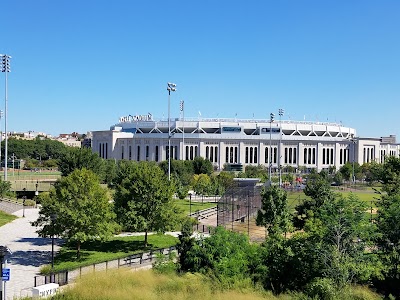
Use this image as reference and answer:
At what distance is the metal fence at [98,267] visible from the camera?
2298cm

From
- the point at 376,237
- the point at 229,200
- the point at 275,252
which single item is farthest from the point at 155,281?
the point at 229,200

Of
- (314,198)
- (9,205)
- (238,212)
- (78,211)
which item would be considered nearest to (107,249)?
(78,211)

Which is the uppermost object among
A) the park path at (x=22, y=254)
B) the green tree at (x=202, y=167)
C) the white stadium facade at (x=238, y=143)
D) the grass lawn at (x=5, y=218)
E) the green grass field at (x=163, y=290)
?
the white stadium facade at (x=238, y=143)

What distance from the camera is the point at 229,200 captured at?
42719 mm

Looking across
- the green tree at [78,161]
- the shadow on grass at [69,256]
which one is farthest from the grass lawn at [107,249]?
the green tree at [78,161]

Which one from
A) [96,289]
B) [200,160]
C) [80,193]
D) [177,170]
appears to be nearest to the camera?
[96,289]

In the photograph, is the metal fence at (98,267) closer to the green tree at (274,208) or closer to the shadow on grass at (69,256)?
the shadow on grass at (69,256)

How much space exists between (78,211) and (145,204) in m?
5.41

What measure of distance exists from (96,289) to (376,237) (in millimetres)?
13271

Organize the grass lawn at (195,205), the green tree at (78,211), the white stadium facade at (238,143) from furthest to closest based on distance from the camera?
the white stadium facade at (238,143) → the grass lawn at (195,205) → the green tree at (78,211)

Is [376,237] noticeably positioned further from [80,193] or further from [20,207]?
[20,207]

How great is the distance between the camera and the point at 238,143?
12900 centimetres

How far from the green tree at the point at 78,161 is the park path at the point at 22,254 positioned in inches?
688

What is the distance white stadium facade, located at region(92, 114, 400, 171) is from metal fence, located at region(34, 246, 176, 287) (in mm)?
92874
